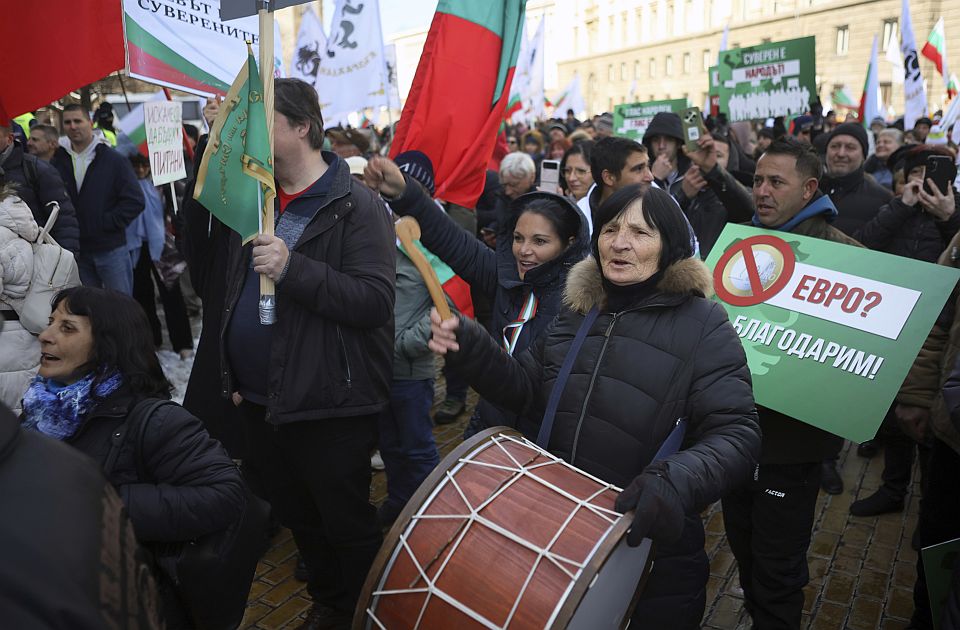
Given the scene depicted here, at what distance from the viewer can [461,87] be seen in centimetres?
435

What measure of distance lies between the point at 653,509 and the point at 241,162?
67.8 inches

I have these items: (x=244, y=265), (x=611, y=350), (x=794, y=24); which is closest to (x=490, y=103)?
(x=244, y=265)

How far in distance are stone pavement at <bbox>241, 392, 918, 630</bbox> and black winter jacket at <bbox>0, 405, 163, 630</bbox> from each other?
264 cm

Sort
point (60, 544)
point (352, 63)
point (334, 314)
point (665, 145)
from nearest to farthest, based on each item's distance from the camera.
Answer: point (60, 544)
point (334, 314)
point (665, 145)
point (352, 63)

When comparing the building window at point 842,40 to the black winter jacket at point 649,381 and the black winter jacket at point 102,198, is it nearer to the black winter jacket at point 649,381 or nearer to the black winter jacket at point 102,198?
the black winter jacket at point 102,198

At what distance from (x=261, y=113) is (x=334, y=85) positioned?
502 centimetres

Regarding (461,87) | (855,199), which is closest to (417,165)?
(461,87)

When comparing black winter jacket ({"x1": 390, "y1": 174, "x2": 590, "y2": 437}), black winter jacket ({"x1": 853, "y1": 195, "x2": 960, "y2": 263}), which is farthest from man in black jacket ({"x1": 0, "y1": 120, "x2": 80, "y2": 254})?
black winter jacket ({"x1": 853, "y1": 195, "x2": 960, "y2": 263})

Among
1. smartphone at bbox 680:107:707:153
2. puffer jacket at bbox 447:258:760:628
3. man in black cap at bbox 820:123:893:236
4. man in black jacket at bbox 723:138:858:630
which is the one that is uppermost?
smartphone at bbox 680:107:707:153

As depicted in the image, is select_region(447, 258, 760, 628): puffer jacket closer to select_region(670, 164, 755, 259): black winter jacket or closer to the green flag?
the green flag

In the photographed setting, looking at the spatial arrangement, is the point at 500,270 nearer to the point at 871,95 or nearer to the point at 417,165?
the point at 417,165

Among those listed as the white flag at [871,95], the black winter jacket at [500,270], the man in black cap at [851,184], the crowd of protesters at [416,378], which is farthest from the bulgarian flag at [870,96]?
the black winter jacket at [500,270]

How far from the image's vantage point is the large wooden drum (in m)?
1.79

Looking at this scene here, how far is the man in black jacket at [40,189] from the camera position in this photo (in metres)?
4.80
